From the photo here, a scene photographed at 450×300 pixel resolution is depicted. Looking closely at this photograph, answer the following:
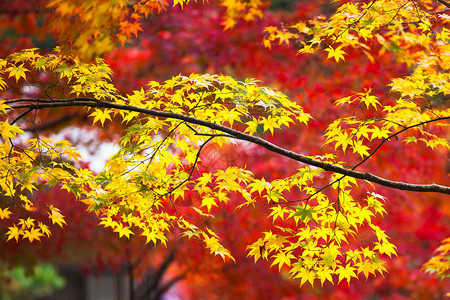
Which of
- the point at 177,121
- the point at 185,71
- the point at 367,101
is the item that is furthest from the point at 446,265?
the point at 185,71

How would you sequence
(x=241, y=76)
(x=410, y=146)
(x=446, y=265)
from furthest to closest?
(x=241, y=76), (x=410, y=146), (x=446, y=265)

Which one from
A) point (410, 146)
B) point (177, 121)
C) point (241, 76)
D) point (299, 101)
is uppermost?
point (241, 76)

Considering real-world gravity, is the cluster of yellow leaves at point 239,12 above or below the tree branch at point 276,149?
above

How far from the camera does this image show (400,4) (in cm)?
388

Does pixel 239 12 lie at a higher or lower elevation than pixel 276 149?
higher

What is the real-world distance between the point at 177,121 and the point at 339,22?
5.45ft

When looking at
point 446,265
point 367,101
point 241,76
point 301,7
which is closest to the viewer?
point 367,101

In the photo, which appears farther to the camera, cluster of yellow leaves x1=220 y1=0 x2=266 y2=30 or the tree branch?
cluster of yellow leaves x1=220 y1=0 x2=266 y2=30

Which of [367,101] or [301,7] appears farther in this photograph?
[301,7]

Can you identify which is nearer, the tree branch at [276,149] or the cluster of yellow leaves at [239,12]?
the tree branch at [276,149]

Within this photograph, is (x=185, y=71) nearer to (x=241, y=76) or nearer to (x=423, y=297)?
(x=241, y=76)

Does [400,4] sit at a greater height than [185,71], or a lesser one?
lesser

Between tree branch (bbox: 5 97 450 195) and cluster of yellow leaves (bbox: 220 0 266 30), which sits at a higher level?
cluster of yellow leaves (bbox: 220 0 266 30)

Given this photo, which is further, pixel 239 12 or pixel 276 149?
pixel 239 12
